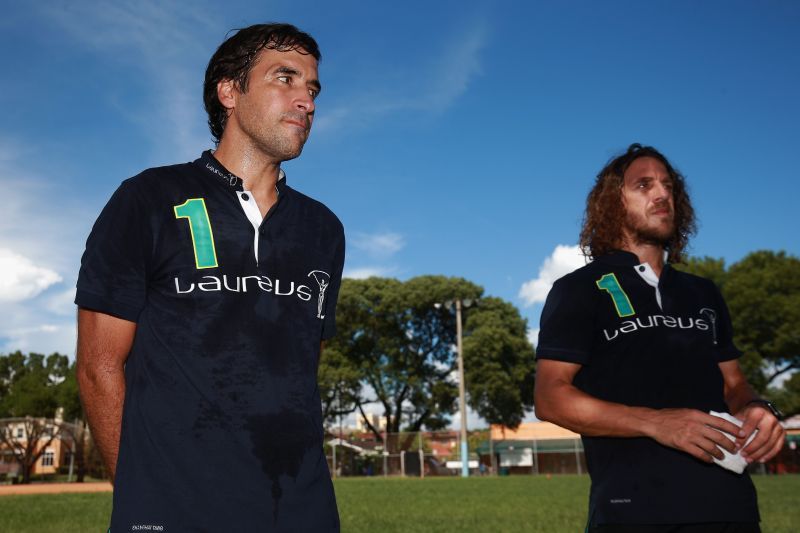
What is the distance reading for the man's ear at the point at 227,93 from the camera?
3078 millimetres

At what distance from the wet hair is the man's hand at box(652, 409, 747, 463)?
6.70 ft

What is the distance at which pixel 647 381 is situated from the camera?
2.95m

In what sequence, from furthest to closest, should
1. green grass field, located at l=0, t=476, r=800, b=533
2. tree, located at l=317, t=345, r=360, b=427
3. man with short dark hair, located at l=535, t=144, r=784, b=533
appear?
1. tree, located at l=317, t=345, r=360, b=427
2. green grass field, located at l=0, t=476, r=800, b=533
3. man with short dark hair, located at l=535, t=144, r=784, b=533

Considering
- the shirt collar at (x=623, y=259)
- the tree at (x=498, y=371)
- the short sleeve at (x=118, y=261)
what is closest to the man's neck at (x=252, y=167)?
the short sleeve at (x=118, y=261)

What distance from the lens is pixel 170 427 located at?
2.32 metres

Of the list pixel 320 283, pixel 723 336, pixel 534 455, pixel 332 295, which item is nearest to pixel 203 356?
pixel 320 283

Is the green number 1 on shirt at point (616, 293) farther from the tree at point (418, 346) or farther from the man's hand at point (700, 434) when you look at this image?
the tree at point (418, 346)

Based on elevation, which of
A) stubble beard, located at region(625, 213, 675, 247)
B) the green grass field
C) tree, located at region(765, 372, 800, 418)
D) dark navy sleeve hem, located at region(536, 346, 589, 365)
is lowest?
the green grass field

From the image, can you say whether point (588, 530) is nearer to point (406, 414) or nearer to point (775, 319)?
point (775, 319)

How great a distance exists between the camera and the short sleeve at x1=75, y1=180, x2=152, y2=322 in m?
2.40

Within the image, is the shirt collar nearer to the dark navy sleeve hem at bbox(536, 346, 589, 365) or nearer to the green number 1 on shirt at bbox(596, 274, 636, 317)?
the green number 1 on shirt at bbox(596, 274, 636, 317)

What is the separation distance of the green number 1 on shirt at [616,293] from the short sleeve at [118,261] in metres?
1.89

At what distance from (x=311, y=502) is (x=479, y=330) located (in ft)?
166

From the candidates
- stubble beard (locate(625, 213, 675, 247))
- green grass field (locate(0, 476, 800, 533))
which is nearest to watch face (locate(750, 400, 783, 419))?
stubble beard (locate(625, 213, 675, 247))
